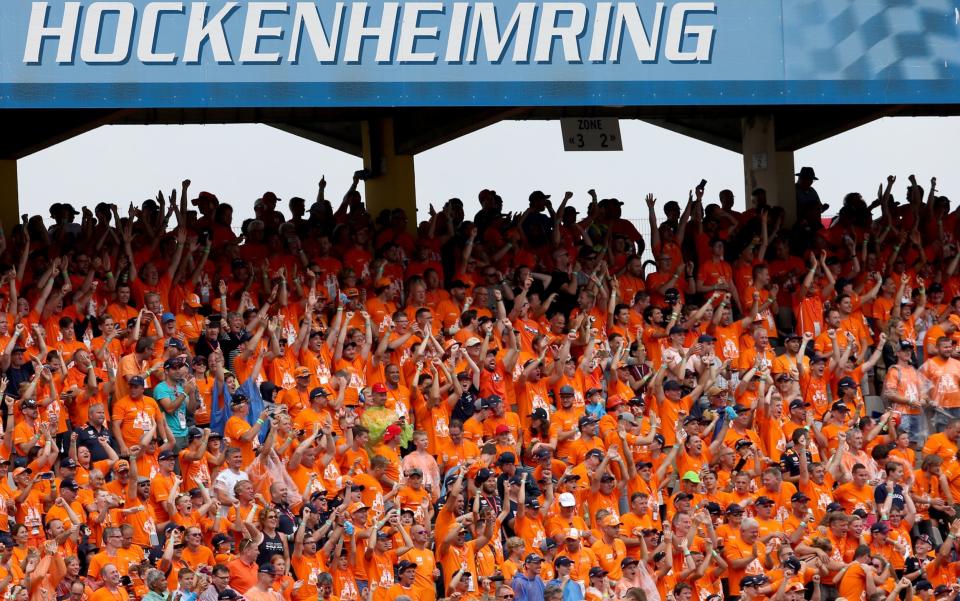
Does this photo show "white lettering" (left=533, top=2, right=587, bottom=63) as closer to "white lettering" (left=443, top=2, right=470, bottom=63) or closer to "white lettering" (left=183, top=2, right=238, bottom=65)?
"white lettering" (left=443, top=2, right=470, bottom=63)

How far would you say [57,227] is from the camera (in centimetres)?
2005

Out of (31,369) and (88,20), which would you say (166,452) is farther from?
(88,20)

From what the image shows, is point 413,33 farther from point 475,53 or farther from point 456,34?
point 475,53

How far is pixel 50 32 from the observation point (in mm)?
19188

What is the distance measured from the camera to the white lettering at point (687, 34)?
2094 centimetres

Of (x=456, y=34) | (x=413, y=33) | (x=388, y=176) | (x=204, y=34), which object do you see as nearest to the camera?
(x=204, y=34)

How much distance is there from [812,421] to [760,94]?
3455 millimetres

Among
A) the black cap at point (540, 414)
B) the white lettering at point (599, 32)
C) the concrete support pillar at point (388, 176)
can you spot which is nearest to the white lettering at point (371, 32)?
the white lettering at point (599, 32)

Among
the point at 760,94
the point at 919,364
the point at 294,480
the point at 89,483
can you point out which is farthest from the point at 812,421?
the point at 89,483

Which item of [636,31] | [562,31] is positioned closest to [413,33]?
[562,31]

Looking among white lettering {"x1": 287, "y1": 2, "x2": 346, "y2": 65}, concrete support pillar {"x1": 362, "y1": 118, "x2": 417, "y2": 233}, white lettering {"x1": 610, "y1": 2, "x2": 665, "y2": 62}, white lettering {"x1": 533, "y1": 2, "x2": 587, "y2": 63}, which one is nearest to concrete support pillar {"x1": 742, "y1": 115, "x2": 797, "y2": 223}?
concrete support pillar {"x1": 362, "y1": 118, "x2": 417, "y2": 233}

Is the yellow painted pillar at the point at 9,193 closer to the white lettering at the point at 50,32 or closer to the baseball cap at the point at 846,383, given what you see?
the white lettering at the point at 50,32

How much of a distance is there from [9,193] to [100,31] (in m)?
3.23

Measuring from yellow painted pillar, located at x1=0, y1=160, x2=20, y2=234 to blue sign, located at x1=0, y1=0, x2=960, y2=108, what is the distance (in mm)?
2797
